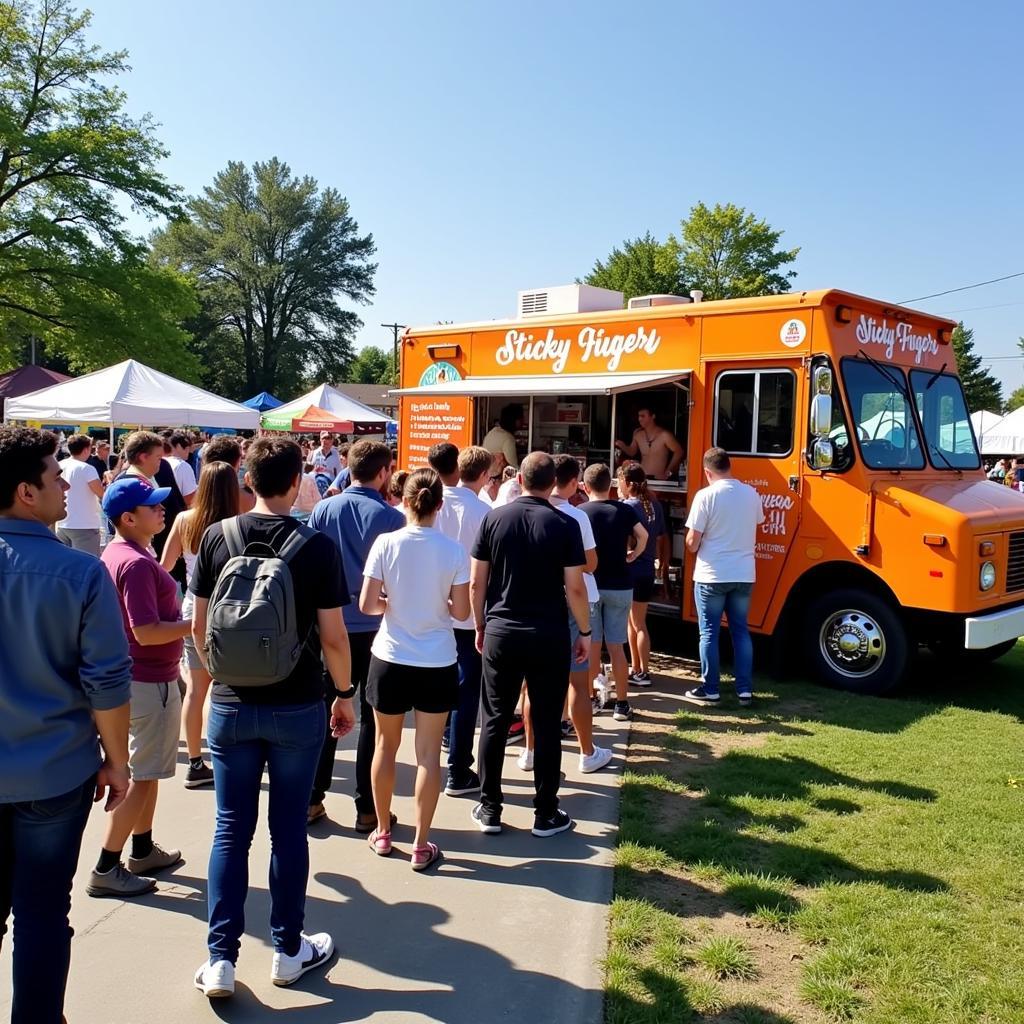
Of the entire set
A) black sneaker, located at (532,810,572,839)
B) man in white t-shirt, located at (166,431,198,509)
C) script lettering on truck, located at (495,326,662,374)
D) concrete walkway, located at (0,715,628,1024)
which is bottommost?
concrete walkway, located at (0,715,628,1024)

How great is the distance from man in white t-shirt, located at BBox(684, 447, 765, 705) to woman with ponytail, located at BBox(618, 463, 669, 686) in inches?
15.6

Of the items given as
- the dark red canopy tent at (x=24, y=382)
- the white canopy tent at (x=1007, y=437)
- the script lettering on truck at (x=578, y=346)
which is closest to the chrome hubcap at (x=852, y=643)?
the script lettering on truck at (x=578, y=346)

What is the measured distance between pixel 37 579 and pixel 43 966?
109 cm

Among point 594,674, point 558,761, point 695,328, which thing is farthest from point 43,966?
point 695,328

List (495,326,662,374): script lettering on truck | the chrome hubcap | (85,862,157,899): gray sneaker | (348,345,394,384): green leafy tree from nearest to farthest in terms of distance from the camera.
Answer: (85,862,157,899): gray sneaker, the chrome hubcap, (495,326,662,374): script lettering on truck, (348,345,394,384): green leafy tree

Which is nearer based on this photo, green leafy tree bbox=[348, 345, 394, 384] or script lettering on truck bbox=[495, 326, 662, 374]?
script lettering on truck bbox=[495, 326, 662, 374]

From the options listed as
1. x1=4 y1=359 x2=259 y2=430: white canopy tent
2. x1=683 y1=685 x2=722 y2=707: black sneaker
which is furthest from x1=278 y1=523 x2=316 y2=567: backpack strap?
x1=4 y1=359 x2=259 y2=430: white canopy tent

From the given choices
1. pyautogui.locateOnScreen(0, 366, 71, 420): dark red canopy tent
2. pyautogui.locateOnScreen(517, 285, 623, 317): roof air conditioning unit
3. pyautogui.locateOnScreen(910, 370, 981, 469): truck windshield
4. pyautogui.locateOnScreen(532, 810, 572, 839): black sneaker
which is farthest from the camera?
pyautogui.locateOnScreen(0, 366, 71, 420): dark red canopy tent

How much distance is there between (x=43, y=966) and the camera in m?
2.40

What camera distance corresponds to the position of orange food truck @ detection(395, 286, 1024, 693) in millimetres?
6449

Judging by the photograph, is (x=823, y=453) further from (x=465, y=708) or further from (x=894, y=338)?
(x=465, y=708)

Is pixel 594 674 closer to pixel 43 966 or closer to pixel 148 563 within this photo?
pixel 148 563

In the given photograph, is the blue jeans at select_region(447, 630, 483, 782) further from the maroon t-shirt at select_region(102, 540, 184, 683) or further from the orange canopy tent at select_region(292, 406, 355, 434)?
the orange canopy tent at select_region(292, 406, 355, 434)

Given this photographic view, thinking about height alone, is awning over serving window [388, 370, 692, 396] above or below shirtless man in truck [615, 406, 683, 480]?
above
